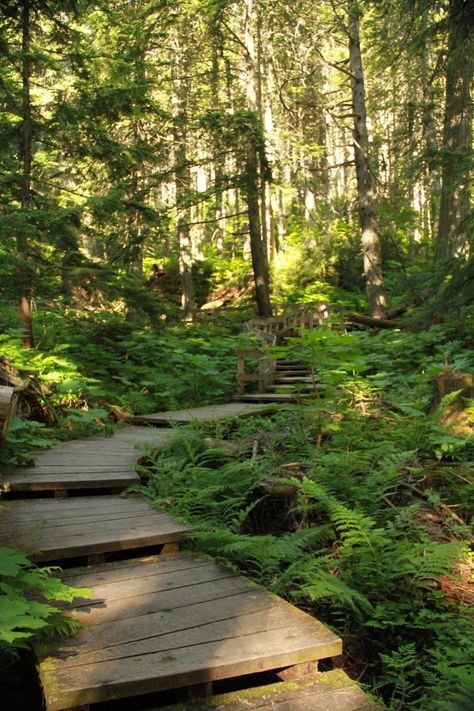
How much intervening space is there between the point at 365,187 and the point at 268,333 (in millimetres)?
6741

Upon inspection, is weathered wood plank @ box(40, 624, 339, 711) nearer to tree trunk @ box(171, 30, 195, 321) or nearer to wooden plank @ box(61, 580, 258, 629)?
wooden plank @ box(61, 580, 258, 629)

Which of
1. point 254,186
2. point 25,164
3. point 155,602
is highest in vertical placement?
point 254,186

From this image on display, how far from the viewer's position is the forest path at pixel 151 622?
246 centimetres

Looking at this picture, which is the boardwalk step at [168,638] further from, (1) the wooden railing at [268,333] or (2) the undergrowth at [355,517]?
(1) the wooden railing at [268,333]

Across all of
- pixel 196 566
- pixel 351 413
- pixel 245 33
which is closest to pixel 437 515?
pixel 351 413

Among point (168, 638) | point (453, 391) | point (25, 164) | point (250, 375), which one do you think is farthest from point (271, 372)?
point (168, 638)

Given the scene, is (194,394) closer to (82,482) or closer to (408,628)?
(82,482)

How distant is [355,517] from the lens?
4.00 metres

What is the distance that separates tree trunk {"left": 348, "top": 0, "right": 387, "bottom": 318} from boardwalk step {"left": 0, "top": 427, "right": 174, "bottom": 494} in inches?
456

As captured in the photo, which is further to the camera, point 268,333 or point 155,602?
point 268,333

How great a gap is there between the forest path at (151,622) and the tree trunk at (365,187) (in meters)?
14.0

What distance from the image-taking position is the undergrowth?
3541 mm

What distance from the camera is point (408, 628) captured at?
12.3ft

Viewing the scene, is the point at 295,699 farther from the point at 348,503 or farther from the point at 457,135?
the point at 457,135
